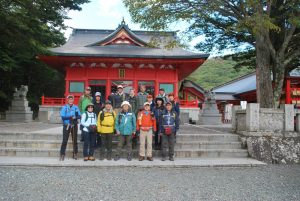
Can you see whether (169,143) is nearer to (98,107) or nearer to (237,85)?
(98,107)

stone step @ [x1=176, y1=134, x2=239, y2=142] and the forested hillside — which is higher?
the forested hillside

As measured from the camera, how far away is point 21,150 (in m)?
8.47

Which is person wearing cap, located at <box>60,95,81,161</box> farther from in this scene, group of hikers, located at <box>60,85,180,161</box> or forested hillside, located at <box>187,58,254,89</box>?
forested hillside, located at <box>187,58,254,89</box>

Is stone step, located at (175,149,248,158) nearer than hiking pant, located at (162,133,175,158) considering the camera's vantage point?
No

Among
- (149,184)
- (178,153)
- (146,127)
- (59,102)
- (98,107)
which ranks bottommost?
(149,184)

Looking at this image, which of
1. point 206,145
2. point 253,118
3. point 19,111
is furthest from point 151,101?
point 19,111

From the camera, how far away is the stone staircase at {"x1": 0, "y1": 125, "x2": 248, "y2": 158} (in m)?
8.48

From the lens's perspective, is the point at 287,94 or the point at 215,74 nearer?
the point at 287,94

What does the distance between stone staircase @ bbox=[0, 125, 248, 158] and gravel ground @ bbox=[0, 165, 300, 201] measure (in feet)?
4.66

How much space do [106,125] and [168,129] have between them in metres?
1.64

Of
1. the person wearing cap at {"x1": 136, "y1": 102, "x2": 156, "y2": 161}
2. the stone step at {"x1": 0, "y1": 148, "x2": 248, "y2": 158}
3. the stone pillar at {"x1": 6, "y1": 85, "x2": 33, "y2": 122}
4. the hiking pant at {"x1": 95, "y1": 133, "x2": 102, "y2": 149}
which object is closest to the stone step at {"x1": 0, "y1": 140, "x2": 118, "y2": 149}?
the stone step at {"x1": 0, "y1": 148, "x2": 248, "y2": 158}

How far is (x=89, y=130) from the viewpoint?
7.92 m

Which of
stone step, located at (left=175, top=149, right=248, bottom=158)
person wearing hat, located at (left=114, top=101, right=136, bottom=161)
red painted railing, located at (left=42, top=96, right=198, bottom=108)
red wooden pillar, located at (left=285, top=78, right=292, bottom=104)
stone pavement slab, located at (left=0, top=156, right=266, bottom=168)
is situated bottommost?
stone pavement slab, located at (left=0, top=156, right=266, bottom=168)

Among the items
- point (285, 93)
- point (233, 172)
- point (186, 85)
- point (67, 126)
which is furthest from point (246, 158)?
point (186, 85)
